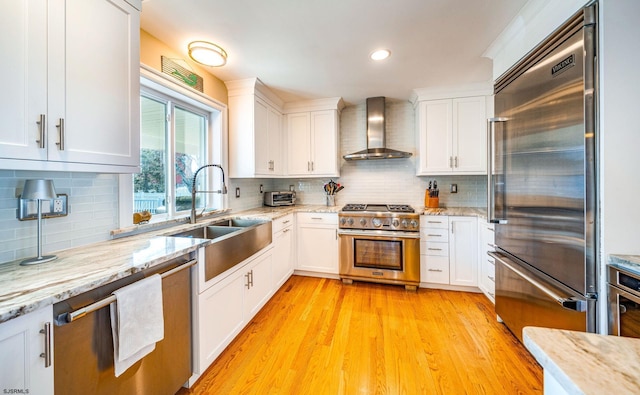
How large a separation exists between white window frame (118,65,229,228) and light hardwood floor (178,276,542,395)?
50.6 inches

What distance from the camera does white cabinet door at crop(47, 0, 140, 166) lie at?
1121mm

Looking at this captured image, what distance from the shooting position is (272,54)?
87.9 inches

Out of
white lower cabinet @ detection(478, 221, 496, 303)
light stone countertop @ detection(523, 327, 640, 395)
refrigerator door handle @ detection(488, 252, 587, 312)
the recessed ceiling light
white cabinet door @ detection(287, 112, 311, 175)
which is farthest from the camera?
white cabinet door @ detection(287, 112, 311, 175)

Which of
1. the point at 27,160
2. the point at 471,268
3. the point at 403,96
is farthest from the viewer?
the point at 403,96

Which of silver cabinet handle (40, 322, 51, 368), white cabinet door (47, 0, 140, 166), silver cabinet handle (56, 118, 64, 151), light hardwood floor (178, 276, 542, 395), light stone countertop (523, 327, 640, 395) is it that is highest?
white cabinet door (47, 0, 140, 166)

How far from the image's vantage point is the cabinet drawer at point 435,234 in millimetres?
2797

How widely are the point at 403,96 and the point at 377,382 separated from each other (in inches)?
128

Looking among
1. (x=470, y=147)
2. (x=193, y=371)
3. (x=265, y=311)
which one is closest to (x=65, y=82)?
(x=193, y=371)

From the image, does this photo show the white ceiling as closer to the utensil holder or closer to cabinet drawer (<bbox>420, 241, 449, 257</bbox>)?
the utensil holder

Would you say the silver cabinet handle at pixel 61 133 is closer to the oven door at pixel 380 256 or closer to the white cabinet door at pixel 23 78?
the white cabinet door at pixel 23 78

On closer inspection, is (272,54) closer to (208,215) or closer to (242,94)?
(242,94)

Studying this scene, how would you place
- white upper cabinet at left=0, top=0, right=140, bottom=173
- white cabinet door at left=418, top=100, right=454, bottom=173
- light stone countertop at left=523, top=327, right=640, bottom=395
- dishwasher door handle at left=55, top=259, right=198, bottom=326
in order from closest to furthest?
light stone countertop at left=523, top=327, right=640, bottom=395 → dishwasher door handle at left=55, top=259, right=198, bottom=326 → white upper cabinet at left=0, top=0, right=140, bottom=173 → white cabinet door at left=418, top=100, right=454, bottom=173

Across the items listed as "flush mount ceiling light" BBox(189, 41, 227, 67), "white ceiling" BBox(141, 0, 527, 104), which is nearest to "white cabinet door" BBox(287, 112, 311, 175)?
"white ceiling" BBox(141, 0, 527, 104)

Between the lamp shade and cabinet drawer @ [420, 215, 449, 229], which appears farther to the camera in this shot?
cabinet drawer @ [420, 215, 449, 229]
